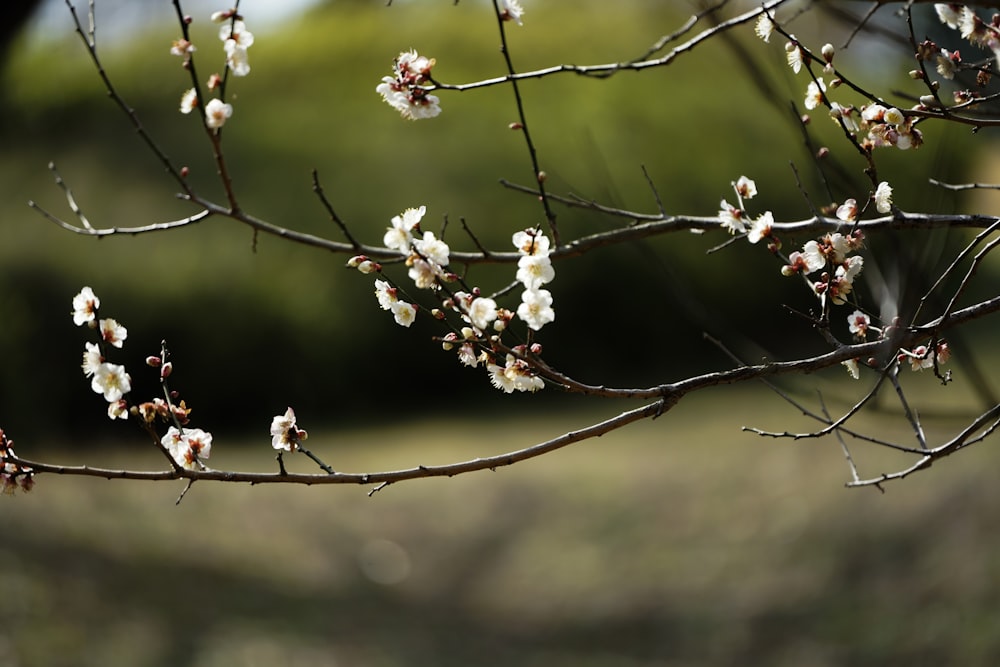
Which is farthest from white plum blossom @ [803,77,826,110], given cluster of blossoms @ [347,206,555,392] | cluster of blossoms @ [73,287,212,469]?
cluster of blossoms @ [73,287,212,469]

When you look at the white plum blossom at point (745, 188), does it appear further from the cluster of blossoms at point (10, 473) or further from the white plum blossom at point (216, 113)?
the cluster of blossoms at point (10, 473)

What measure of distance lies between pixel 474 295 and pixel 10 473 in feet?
1.96

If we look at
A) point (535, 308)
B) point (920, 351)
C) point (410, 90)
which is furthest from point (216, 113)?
point (920, 351)

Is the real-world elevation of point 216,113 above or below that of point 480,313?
above

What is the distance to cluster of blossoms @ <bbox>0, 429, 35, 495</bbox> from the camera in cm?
127

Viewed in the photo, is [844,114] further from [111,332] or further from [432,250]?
[111,332]

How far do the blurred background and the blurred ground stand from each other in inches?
0.5

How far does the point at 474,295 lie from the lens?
125 cm

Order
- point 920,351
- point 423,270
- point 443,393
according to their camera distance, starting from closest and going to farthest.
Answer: point 423,270 → point 920,351 → point 443,393

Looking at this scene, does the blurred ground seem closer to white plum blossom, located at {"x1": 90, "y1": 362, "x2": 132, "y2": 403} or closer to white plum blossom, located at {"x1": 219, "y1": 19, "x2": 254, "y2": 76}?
white plum blossom, located at {"x1": 90, "y1": 362, "x2": 132, "y2": 403}

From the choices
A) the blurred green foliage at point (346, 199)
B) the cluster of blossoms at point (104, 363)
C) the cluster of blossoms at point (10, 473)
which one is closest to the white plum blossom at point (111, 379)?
the cluster of blossoms at point (104, 363)

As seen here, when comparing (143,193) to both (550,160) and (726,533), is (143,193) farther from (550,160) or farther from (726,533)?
(726,533)

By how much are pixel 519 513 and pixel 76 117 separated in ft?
10.5

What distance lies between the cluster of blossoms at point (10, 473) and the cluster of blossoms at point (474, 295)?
47cm
